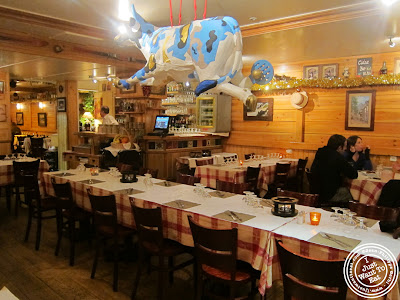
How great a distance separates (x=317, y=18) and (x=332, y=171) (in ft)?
6.72

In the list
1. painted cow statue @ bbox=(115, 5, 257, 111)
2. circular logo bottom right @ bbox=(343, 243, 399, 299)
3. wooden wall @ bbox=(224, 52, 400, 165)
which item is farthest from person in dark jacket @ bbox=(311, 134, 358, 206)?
wooden wall @ bbox=(224, 52, 400, 165)

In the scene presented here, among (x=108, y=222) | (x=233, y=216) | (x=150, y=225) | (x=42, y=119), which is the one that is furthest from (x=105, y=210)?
(x=42, y=119)

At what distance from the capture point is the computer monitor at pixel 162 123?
24.2ft

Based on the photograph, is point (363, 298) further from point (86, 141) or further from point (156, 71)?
point (86, 141)

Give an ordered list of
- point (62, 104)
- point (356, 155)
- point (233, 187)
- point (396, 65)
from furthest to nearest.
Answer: point (62, 104), point (396, 65), point (356, 155), point (233, 187)

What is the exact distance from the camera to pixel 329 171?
4.51 m

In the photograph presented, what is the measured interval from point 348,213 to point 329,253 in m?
0.54

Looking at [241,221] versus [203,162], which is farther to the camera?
[203,162]

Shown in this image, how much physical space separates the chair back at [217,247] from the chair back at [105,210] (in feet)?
3.52

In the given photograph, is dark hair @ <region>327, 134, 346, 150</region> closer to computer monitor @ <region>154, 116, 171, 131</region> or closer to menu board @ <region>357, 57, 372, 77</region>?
menu board @ <region>357, 57, 372, 77</region>

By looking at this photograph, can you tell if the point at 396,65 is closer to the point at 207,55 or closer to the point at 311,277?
the point at 207,55

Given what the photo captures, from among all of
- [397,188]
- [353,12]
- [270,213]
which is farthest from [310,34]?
[270,213]

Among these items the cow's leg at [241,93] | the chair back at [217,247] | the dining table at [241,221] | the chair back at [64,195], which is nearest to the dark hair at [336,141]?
the dining table at [241,221]

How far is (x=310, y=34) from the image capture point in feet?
17.2
